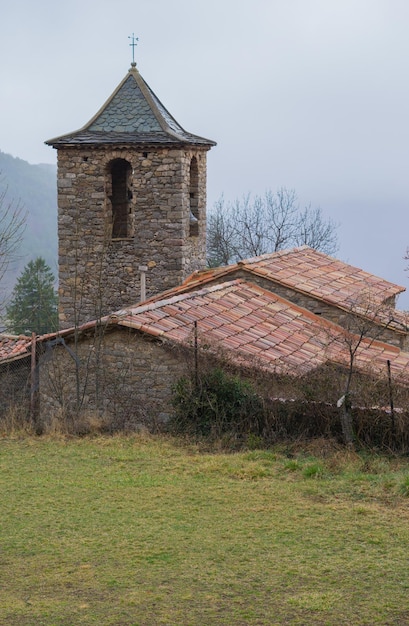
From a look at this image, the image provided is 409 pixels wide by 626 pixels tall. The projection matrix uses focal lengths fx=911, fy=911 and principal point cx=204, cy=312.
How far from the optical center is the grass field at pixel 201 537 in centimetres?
614

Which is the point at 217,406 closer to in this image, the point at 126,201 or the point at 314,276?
the point at 314,276

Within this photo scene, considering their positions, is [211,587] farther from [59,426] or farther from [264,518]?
[59,426]

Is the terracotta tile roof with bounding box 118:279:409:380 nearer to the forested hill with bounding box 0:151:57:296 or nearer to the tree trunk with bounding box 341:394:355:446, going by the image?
the tree trunk with bounding box 341:394:355:446

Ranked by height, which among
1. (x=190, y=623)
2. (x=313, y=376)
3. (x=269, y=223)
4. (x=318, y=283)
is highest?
(x=269, y=223)

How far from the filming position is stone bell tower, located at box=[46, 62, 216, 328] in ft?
59.5

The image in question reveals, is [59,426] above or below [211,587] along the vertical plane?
above

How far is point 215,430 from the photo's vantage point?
10961mm

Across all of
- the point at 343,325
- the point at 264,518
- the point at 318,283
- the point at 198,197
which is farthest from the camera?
the point at 198,197

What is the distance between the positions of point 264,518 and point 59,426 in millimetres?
4582

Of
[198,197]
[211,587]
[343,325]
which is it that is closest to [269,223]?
[198,197]

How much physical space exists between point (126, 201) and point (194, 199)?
1.44 m

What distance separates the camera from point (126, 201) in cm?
1920

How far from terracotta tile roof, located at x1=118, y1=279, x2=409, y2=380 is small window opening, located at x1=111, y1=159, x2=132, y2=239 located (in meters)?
3.33

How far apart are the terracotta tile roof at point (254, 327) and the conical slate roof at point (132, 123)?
11.5 ft
